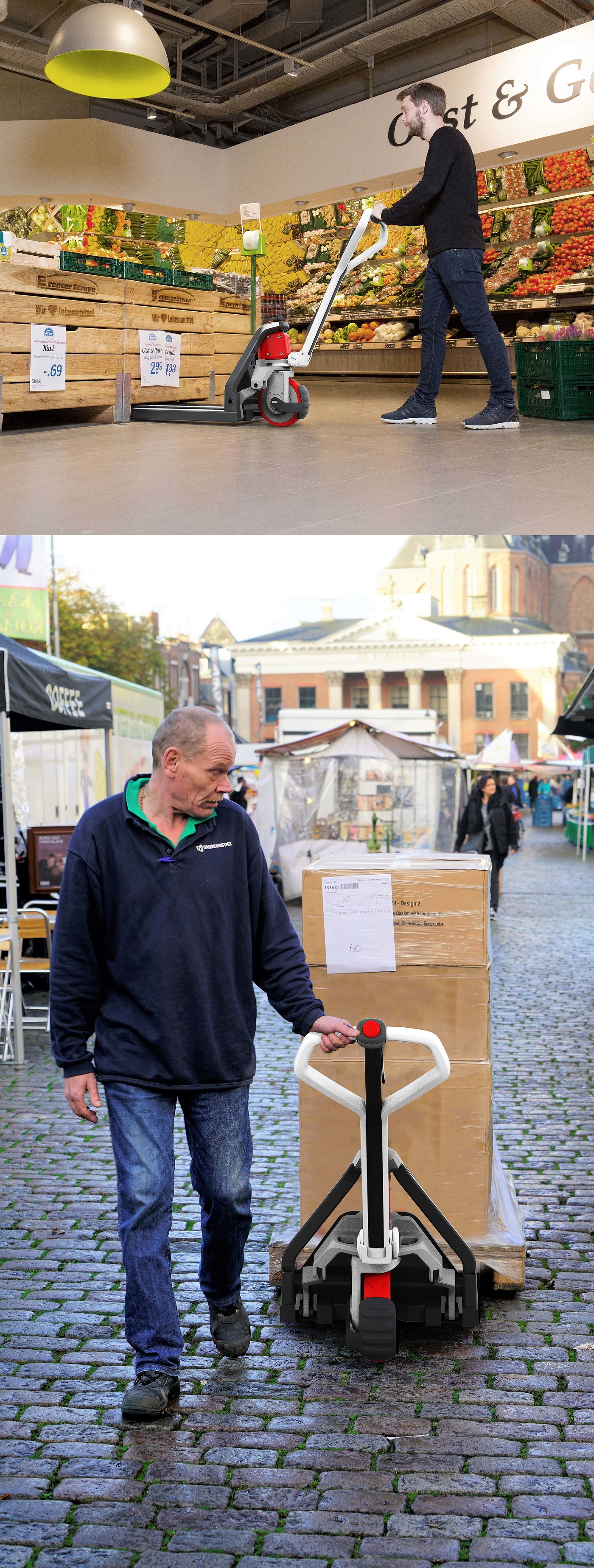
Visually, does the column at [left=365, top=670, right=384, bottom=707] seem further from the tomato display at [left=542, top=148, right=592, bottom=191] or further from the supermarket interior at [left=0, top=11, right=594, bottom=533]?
the tomato display at [left=542, top=148, right=592, bottom=191]

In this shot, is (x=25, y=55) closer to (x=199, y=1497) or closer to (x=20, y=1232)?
(x=20, y=1232)

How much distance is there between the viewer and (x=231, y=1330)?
319 cm

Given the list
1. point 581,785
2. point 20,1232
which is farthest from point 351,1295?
point 581,785

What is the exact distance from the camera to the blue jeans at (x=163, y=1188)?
291cm

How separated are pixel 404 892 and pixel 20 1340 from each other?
1612 millimetres

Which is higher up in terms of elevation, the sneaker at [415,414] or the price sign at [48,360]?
the price sign at [48,360]

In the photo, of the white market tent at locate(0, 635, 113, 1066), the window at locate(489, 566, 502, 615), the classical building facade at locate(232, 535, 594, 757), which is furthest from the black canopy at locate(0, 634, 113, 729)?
the window at locate(489, 566, 502, 615)

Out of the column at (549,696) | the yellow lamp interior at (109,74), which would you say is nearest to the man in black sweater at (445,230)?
the yellow lamp interior at (109,74)

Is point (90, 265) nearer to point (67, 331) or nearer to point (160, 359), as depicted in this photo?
point (67, 331)

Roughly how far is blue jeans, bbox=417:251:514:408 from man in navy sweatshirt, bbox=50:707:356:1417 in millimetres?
5164

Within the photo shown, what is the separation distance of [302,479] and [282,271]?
1289cm

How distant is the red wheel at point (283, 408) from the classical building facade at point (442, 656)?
176ft

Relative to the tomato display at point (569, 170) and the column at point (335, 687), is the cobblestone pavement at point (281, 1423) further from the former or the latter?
the column at point (335, 687)

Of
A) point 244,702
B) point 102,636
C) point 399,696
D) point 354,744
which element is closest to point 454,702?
point 399,696
